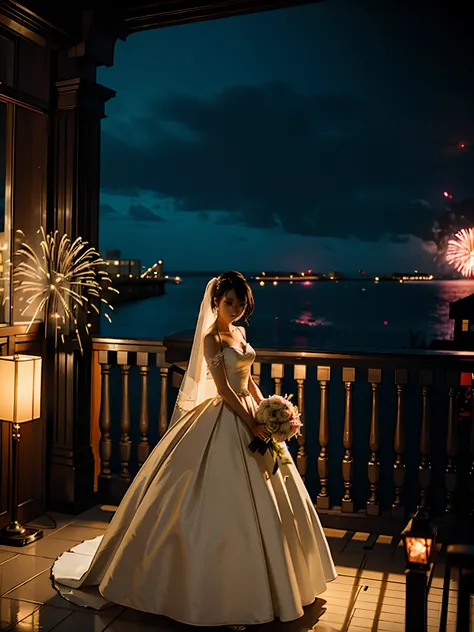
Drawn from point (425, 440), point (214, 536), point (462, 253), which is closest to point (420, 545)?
point (214, 536)

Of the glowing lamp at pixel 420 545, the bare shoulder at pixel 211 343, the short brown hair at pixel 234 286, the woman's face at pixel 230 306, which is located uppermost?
the short brown hair at pixel 234 286

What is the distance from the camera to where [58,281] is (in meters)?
4.48

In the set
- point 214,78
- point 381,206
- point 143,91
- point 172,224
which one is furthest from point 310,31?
point 381,206

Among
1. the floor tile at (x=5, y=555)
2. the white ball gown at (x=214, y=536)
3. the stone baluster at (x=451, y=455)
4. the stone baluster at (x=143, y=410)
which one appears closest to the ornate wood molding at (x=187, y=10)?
the stone baluster at (x=143, y=410)

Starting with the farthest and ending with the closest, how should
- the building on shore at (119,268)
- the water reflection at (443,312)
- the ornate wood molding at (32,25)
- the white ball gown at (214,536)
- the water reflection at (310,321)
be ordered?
the water reflection at (310,321)
the water reflection at (443,312)
the building on shore at (119,268)
the ornate wood molding at (32,25)
the white ball gown at (214,536)

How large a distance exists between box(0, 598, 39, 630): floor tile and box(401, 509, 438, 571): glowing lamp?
1.91 metres

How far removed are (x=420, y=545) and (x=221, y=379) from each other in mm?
1401

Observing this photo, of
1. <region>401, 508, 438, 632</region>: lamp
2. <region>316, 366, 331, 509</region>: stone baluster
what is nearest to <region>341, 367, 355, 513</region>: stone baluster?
<region>316, 366, 331, 509</region>: stone baluster

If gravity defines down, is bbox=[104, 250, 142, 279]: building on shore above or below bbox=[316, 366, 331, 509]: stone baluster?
above

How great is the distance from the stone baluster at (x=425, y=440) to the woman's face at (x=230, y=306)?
1.37 meters

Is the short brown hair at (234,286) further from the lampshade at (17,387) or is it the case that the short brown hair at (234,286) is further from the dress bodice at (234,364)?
the lampshade at (17,387)

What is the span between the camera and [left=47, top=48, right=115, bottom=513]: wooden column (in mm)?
4523

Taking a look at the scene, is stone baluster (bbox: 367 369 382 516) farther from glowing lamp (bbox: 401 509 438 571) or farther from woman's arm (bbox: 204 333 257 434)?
glowing lamp (bbox: 401 509 438 571)

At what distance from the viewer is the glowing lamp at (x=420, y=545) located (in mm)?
2014
